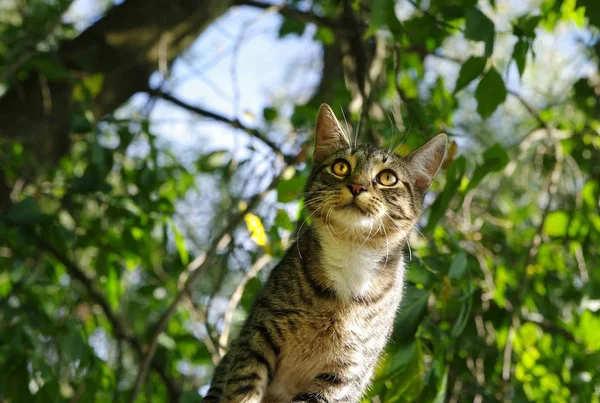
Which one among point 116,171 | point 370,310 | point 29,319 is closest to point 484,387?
point 370,310

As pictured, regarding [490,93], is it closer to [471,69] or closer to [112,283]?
[471,69]

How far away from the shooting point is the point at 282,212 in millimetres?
3623

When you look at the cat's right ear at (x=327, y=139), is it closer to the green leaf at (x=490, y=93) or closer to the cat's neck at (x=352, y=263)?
the cat's neck at (x=352, y=263)

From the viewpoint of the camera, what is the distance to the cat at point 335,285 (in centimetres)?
282

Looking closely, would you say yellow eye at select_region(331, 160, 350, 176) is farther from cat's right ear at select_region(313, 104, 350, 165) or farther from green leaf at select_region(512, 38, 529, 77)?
green leaf at select_region(512, 38, 529, 77)

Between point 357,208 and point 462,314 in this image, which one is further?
point 462,314

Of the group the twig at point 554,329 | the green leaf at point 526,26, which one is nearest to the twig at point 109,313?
the twig at point 554,329

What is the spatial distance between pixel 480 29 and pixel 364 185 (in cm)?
83

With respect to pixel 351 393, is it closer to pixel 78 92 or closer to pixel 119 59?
pixel 78 92

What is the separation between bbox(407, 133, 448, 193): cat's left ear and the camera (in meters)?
3.21

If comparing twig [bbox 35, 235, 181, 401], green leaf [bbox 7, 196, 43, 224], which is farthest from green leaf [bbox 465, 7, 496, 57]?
twig [bbox 35, 235, 181, 401]

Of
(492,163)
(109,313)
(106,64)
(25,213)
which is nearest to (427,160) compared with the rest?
(492,163)

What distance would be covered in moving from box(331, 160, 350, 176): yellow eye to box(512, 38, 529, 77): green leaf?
880mm

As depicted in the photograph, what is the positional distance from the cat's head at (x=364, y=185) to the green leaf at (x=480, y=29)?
415 mm
